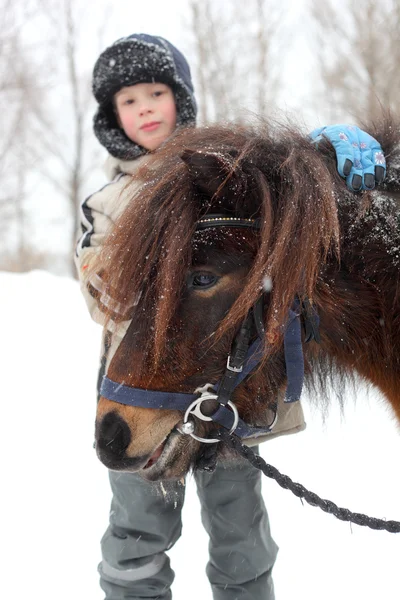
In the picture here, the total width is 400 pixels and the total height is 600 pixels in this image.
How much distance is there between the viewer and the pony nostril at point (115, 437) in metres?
1.39

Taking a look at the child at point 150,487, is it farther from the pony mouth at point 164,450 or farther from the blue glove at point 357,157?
the blue glove at point 357,157

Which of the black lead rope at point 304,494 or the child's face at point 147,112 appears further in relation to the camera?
the child's face at point 147,112

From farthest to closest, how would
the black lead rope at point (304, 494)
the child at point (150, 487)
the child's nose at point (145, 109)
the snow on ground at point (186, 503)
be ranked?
the snow on ground at point (186, 503), the child's nose at point (145, 109), the child at point (150, 487), the black lead rope at point (304, 494)

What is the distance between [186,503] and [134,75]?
286 centimetres

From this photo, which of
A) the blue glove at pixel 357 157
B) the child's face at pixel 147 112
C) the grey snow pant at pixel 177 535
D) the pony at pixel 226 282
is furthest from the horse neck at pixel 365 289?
the child's face at pixel 147 112

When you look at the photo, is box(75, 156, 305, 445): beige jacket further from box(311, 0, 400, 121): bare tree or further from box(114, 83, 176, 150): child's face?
box(311, 0, 400, 121): bare tree

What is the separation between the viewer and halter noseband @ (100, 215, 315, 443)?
139 cm

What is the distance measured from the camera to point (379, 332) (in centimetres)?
158

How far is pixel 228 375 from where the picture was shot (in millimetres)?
1419

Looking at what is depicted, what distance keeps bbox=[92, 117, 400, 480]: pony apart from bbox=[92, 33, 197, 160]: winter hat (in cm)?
87

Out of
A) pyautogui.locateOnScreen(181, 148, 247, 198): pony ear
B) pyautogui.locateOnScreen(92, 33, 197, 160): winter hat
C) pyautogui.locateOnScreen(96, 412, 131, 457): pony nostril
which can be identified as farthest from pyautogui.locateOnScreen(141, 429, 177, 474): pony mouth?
pyautogui.locateOnScreen(92, 33, 197, 160): winter hat

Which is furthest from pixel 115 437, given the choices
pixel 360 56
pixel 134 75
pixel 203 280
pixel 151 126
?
pixel 360 56

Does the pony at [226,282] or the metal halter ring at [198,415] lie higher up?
the pony at [226,282]

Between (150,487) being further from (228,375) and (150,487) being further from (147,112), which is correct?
(147,112)
